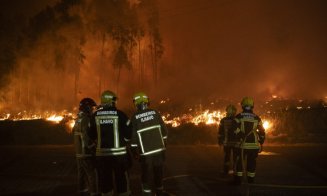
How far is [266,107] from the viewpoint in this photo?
114 feet

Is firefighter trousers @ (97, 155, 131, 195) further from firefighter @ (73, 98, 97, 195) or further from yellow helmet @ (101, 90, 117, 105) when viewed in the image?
firefighter @ (73, 98, 97, 195)

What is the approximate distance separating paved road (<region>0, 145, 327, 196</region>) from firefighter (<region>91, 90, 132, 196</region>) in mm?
2319

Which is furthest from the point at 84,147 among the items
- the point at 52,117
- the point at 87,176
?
Result: the point at 52,117

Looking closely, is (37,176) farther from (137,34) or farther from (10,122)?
(137,34)

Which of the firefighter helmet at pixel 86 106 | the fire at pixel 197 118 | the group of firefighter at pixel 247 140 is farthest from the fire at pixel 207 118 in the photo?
the firefighter helmet at pixel 86 106

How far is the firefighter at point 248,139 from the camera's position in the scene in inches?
406

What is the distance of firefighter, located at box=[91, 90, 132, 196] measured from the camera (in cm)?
725

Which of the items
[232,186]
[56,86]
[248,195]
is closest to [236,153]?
[232,186]

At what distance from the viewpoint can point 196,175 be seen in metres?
11.8

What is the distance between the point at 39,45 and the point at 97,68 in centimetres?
675

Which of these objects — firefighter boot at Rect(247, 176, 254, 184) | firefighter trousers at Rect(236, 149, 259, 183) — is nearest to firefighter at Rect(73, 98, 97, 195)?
firefighter trousers at Rect(236, 149, 259, 183)

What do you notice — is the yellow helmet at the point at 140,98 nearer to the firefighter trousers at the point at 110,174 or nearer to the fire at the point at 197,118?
the firefighter trousers at the point at 110,174

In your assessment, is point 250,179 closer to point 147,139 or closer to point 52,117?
point 147,139

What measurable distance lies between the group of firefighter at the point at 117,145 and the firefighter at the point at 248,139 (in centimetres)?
292
